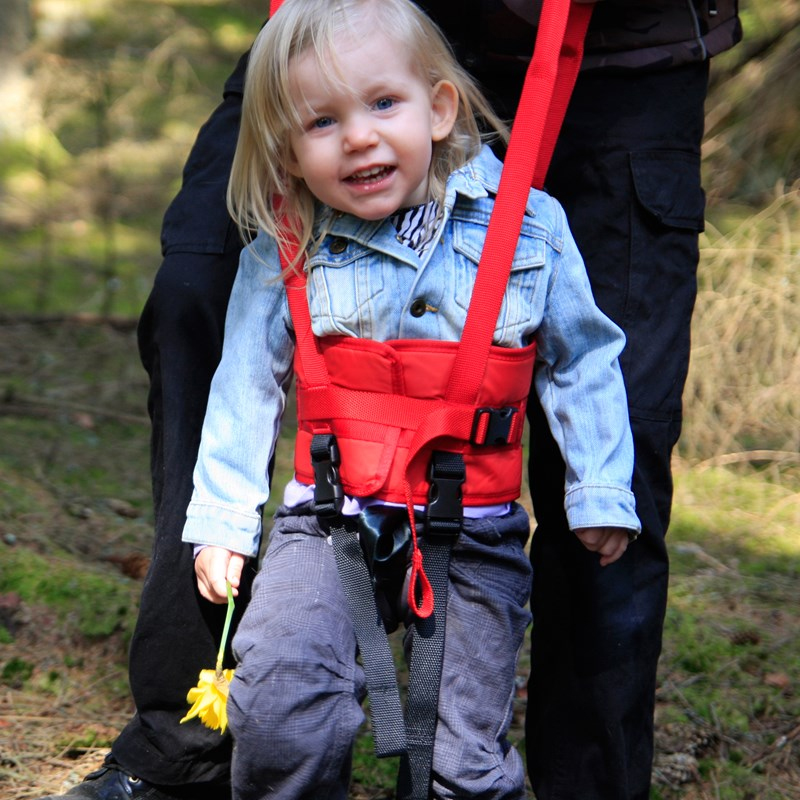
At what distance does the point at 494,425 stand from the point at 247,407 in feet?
1.50

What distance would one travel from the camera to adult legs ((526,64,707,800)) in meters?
2.27

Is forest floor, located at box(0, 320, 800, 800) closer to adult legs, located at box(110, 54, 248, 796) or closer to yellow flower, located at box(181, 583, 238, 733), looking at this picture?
adult legs, located at box(110, 54, 248, 796)

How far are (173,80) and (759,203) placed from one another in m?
5.41

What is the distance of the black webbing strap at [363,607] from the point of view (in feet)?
6.58

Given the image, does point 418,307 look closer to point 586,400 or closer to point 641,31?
point 586,400

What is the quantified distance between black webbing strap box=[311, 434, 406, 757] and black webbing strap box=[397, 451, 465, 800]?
4 centimetres

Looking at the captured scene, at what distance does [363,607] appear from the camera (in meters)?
2.04

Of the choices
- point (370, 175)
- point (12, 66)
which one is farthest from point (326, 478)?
point (12, 66)

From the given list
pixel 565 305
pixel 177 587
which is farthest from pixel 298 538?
pixel 565 305

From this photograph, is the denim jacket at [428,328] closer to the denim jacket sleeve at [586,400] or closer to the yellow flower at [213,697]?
the denim jacket sleeve at [586,400]

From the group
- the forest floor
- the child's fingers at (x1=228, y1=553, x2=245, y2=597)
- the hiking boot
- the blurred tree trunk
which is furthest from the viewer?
the blurred tree trunk

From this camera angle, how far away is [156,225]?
300 inches

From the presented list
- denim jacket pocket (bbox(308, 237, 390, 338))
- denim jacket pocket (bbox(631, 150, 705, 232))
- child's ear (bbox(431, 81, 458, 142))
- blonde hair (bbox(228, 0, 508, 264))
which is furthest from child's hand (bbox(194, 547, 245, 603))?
denim jacket pocket (bbox(631, 150, 705, 232))

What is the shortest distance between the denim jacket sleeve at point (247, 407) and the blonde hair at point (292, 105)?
0.08 m
